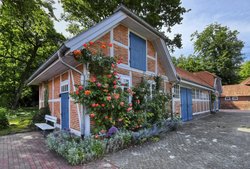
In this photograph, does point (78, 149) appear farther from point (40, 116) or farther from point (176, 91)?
point (176, 91)

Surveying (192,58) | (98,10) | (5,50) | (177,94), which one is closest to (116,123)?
(177,94)

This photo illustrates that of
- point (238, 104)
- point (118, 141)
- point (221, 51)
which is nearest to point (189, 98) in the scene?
point (118, 141)

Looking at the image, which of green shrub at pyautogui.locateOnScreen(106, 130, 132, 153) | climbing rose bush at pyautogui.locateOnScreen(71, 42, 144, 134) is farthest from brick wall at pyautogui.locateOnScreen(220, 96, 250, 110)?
green shrub at pyautogui.locateOnScreen(106, 130, 132, 153)

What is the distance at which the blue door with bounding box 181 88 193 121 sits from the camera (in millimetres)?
11844

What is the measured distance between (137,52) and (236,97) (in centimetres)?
2638

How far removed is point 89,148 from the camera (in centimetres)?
464

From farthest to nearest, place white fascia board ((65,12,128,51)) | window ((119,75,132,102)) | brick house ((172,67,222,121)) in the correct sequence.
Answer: brick house ((172,67,222,121)), window ((119,75,132,102)), white fascia board ((65,12,128,51))

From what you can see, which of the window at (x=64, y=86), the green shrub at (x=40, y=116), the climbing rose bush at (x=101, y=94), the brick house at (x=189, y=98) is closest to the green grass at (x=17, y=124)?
the green shrub at (x=40, y=116)

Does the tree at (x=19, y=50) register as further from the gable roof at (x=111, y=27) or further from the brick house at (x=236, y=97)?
the brick house at (x=236, y=97)

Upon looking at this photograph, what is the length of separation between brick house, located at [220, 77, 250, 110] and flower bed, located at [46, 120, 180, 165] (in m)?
26.5

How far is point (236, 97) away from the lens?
27.5 m

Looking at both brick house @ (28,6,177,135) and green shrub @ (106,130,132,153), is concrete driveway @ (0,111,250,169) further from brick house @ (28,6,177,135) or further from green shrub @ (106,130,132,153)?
brick house @ (28,6,177,135)

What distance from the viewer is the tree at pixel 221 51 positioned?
33.0 meters

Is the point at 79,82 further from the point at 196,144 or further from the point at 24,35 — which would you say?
the point at 24,35
